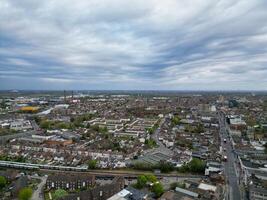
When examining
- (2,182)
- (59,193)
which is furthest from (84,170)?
(2,182)

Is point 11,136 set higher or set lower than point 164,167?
lower

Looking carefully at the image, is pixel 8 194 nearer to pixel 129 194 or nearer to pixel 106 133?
pixel 129 194

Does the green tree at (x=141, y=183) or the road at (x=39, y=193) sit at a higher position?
the green tree at (x=141, y=183)

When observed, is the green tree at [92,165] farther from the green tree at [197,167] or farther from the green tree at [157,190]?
the green tree at [197,167]

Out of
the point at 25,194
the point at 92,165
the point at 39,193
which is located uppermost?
the point at 25,194

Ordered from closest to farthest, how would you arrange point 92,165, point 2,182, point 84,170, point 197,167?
point 2,182 < point 197,167 < point 84,170 < point 92,165

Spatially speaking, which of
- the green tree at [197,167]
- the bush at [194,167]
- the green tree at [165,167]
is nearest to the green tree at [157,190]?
the green tree at [165,167]

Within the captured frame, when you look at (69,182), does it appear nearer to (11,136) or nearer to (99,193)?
(99,193)

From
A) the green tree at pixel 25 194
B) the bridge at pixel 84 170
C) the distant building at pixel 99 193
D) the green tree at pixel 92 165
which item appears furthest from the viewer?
the green tree at pixel 92 165

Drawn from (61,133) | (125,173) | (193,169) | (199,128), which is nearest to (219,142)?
(199,128)

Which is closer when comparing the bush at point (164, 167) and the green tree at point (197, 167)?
the green tree at point (197, 167)

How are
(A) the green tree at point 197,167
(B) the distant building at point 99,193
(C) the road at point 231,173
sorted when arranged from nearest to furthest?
(B) the distant building at point 99,193 → (C) the road at point 231,173 → (A) the green tree at point 197,167

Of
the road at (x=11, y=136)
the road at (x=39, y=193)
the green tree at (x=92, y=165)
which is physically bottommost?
the road at (x=39, y=193)

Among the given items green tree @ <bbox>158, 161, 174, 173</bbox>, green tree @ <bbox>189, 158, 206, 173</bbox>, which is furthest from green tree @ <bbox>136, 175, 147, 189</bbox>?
green tree @ <bbox>189, 158, 206, 173</bbox>
